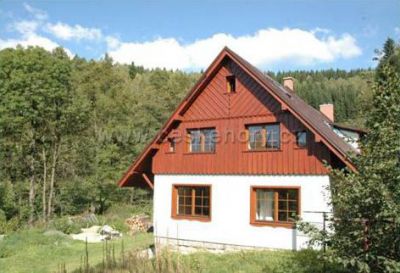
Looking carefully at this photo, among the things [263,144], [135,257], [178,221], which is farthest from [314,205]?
[135,257]

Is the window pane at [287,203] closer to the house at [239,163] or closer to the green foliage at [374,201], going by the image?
the house at [239,163]

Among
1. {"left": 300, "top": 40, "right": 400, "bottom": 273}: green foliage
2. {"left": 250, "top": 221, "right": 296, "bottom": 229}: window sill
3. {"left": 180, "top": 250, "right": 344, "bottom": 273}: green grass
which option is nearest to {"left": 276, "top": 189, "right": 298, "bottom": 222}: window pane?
{"left": 250, "top": 221, "right": 296, "bottom": 229}: window sill

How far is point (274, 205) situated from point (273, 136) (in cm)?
235

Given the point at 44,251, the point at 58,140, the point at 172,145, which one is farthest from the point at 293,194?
the point at 58,140

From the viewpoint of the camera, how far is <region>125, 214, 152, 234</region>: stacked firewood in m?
26.6

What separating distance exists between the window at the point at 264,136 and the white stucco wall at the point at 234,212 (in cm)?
108

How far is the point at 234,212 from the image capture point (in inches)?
635

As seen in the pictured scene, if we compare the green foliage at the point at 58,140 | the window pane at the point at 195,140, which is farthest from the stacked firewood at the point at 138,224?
the window pane at the point at 195,140

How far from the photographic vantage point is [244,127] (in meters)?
16.3

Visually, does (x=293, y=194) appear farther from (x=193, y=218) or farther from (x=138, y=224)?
(x=138, y=224)

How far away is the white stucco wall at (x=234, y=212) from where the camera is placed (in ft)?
47.7

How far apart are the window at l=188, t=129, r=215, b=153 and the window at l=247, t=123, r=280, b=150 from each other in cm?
160

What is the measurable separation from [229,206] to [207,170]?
5.22ft

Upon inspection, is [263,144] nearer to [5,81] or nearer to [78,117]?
[78,117]
